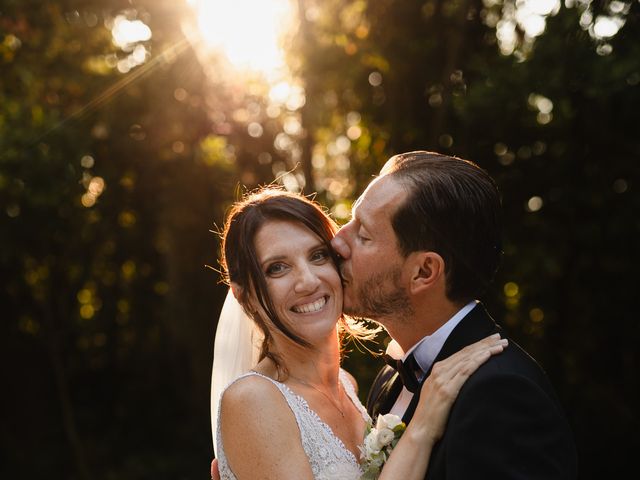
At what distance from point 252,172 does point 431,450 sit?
6585mm

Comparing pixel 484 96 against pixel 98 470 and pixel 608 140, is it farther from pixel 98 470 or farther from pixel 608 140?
pixel 98 470

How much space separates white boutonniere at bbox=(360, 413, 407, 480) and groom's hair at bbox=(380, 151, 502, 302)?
55 cm

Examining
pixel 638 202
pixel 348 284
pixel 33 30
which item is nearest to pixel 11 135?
pixel 33 30

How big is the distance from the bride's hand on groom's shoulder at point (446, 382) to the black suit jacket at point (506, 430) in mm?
27

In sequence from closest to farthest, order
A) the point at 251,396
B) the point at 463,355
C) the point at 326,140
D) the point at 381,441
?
the point at 463,355 → the point at 381,441 → the point at 251,396 → the point at 326,140

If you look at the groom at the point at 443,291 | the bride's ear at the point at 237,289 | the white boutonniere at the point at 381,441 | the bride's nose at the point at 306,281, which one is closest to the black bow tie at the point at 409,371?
the groom at the point at 443,291

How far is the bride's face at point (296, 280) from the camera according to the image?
3049 millimetres

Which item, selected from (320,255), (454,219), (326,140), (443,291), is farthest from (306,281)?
(326,140)

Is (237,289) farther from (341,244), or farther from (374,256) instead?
(374,256)

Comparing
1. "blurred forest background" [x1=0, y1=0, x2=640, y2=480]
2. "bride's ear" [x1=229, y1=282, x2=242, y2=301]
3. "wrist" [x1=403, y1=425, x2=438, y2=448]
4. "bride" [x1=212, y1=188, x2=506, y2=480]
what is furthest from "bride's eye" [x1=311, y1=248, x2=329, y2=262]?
"blurred forest background" [x1=0, y1=0, x2=640, y2=480]

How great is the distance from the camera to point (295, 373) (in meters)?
3.20

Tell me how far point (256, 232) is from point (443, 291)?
2.78 ft

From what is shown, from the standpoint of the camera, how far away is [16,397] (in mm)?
10477

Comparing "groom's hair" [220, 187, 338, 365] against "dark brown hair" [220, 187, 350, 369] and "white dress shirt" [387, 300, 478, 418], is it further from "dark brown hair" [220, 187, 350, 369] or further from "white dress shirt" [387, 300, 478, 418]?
"white dress shirt" [387, 300, 478, 418]
